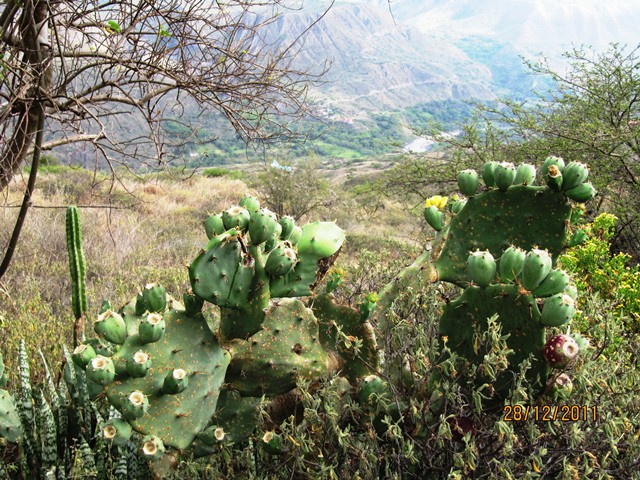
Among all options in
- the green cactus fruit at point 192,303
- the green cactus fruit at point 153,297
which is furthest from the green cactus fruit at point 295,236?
the green cactus fruit at point 153,297

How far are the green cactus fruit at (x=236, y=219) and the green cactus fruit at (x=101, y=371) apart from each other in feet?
1.79

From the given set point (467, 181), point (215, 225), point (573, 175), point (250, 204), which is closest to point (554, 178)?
point (573, 175)

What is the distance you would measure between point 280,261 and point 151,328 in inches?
16.7

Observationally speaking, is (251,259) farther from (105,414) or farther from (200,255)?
(105,414)

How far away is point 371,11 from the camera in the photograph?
639ft

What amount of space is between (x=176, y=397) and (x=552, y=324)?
1.14 m

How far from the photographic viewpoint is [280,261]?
5.27 ft

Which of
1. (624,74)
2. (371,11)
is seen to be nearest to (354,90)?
(371,11)

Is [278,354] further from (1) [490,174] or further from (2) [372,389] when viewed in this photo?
(1) [490,174]

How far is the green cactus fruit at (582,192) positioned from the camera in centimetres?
196

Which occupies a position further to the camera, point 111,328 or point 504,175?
point 504,175

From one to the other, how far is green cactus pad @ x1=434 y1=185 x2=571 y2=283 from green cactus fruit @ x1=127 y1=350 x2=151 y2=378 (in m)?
1.32

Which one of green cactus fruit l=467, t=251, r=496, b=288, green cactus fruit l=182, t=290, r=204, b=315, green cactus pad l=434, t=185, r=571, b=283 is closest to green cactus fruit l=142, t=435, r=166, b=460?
green cactus fruit l=182, t=290, r=204, b=315

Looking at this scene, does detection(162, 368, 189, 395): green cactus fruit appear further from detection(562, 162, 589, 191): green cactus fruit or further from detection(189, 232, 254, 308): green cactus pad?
detection(562, 162, 589, 191): green cactus fruit
